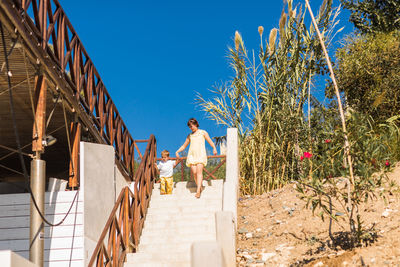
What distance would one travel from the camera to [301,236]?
7590 millimetres

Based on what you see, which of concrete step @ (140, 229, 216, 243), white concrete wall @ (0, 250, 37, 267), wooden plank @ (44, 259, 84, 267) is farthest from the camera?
concrete step @ (140, 229, 216, 243)

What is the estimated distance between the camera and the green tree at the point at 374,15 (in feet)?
52.1

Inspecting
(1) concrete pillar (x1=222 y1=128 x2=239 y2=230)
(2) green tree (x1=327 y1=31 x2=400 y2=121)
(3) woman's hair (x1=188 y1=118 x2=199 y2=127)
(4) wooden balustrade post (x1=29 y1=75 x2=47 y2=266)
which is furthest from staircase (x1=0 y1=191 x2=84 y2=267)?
(2) green tree (x1=327 y1=31 x2=400 y2=121)

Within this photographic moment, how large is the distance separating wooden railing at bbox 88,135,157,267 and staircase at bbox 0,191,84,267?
430 millimetres

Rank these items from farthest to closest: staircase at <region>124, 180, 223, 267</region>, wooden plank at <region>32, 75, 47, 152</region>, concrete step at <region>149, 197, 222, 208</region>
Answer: concrete step at <region>149, 197, 222, 208</region> < staircase at <region>124, 180, 223, 267</region> < wooden plank at <region>32, 75, 47, 152</region>

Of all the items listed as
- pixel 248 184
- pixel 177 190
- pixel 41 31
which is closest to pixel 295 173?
pixel 248 184

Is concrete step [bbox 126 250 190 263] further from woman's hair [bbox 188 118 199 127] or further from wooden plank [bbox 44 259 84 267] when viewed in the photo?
woman's hair [bbox 188 118 199 127]

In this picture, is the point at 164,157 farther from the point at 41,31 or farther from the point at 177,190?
the point at 41,31

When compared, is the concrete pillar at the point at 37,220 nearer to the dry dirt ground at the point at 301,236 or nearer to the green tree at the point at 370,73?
the dry dirt ground at the point at 301,236

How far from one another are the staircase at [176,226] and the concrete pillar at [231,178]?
1.48 feet

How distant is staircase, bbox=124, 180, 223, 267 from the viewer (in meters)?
7.77

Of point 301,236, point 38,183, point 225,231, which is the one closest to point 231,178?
point 301,236

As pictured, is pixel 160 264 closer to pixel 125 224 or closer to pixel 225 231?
pixel 125 224

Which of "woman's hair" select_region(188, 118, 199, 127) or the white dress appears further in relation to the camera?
"woman's hair" select_region(188, 118, 199, 127)
